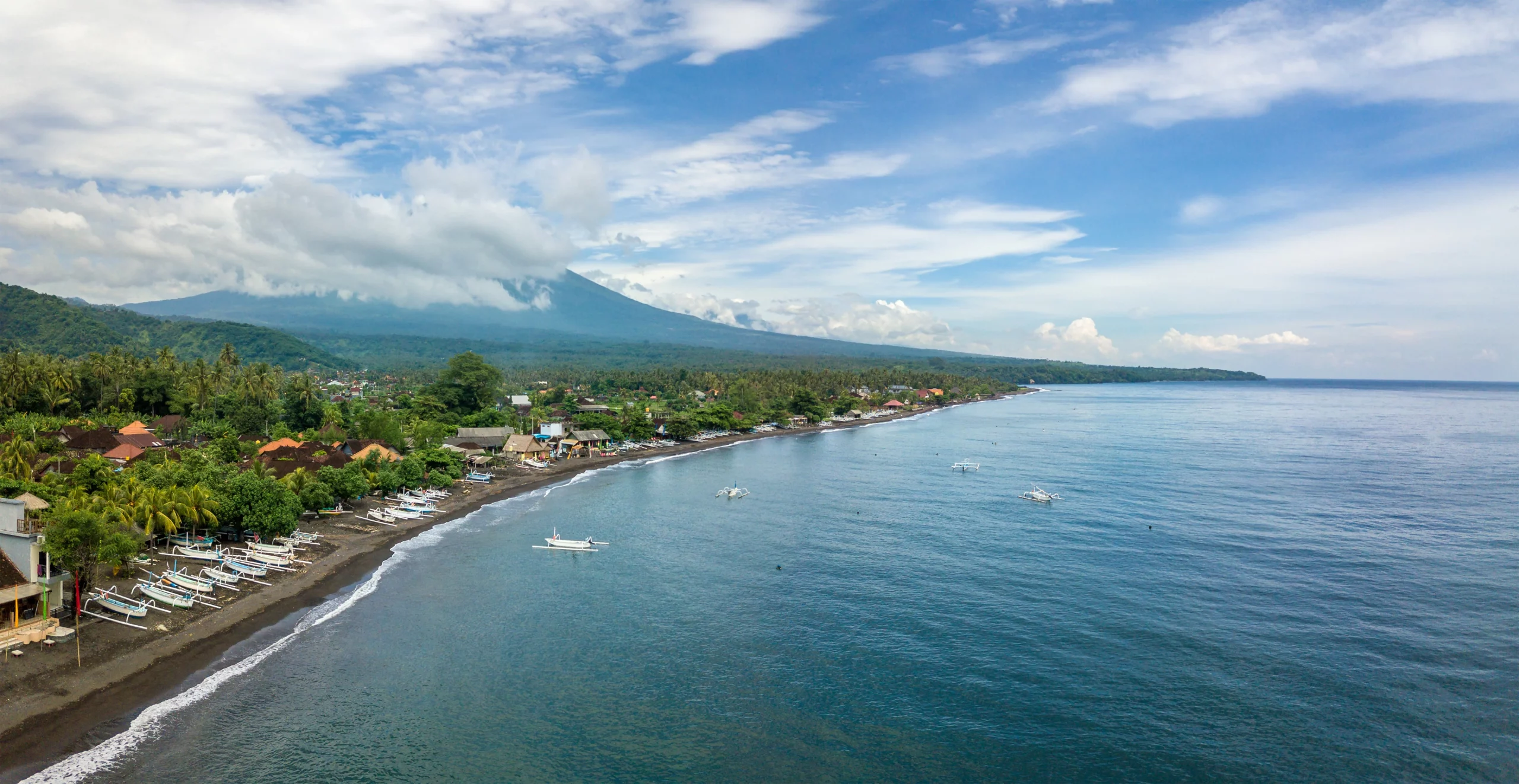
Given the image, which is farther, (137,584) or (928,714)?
(137,584)

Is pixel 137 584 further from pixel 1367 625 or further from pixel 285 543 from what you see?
pixel 1367 625

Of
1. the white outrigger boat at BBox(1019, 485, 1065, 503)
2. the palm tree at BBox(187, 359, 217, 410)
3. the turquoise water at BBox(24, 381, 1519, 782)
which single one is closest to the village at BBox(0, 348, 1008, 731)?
the palm tree at BBox(187, 359, 217, 410)

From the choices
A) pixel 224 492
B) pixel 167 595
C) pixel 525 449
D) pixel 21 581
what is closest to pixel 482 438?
pixel 525 449

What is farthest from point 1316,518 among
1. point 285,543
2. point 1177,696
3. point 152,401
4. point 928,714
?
point 152,401

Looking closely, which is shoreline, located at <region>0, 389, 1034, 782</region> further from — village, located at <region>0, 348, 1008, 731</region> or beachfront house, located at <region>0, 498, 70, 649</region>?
beachfront house, located at <region>0, 498, 70, 649</region>

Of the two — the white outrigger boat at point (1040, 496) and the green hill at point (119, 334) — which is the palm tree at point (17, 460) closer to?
the white outrigger boat at point (1040, 496)

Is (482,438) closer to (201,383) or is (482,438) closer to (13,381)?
(201,383)

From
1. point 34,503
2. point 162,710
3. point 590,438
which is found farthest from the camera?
point 590,438
